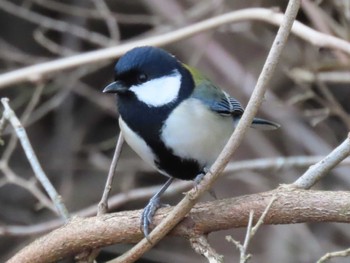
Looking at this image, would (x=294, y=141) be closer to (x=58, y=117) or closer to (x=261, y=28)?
(x=261, y=28)

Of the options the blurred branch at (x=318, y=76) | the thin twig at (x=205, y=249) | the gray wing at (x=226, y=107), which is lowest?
the thin twig at (x=205, y=249)

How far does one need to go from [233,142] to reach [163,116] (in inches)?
19.6

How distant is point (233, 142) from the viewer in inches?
53.8

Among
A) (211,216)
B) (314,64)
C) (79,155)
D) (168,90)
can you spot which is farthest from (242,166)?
(79,155)

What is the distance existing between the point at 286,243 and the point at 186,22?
1.06 meters

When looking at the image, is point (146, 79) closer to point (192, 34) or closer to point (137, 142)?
point (137, 142)

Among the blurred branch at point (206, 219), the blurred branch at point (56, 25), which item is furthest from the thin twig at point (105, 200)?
the blurred branch at point (56, 25)

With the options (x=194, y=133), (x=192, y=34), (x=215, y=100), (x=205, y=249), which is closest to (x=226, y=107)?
(x=215, y=100)

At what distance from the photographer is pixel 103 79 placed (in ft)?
13.7

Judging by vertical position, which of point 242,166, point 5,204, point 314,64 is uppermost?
point 314,64

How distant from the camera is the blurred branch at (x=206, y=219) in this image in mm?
1467

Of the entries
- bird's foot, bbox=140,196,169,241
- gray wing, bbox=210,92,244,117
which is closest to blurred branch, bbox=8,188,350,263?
bird's foot, bbox=140,196,169,241

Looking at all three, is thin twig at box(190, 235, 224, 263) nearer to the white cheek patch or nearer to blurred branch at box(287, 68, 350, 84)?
the white cheek patch

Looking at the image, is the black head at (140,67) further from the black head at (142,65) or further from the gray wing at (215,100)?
the gray wing at (215,100)
